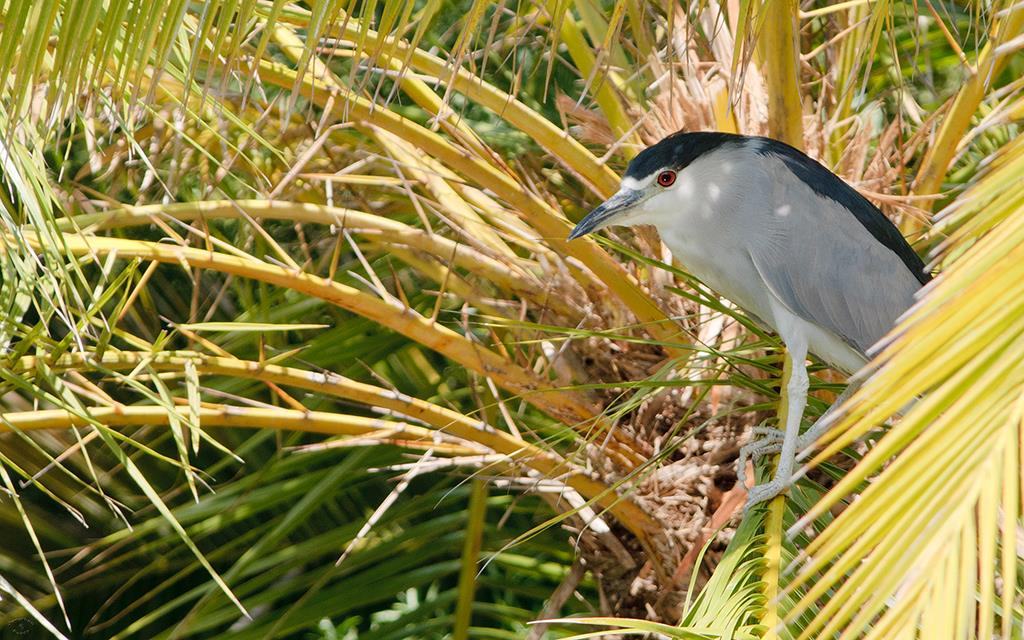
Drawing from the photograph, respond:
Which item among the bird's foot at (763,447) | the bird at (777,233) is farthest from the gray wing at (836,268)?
the bird's foot at (763,447)

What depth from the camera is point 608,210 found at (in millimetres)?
1642

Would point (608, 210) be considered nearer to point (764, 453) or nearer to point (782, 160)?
point (782, 160)

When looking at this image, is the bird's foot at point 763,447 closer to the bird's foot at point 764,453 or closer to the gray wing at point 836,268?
the bird's foot at point 764,453

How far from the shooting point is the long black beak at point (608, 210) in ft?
5.33

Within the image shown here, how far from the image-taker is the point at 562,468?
1.80m

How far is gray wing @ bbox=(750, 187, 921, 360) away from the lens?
1.67m

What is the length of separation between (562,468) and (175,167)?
3.17 ft

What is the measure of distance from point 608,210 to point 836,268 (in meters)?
0.36

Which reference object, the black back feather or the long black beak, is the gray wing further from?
the long black beak

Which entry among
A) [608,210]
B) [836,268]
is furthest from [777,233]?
[608,210]

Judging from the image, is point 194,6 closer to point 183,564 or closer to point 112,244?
point 112,244

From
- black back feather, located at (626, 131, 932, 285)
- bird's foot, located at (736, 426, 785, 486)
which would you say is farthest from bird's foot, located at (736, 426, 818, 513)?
black back feather, located at (626, 131, 932, 285)

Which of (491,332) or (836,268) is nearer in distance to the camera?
(836,268)

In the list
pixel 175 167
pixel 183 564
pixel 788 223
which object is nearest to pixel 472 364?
pixel 788 223
